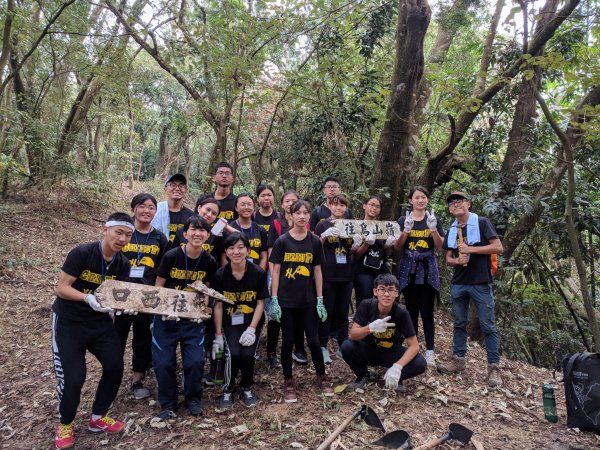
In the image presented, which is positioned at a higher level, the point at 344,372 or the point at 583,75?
the point at 583,75

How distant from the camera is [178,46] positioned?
8281mm

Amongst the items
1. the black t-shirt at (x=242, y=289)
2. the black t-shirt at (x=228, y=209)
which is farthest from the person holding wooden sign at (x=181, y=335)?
the black t-shirt at (x=228, y=209)

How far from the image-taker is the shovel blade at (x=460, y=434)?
3547 millimetres

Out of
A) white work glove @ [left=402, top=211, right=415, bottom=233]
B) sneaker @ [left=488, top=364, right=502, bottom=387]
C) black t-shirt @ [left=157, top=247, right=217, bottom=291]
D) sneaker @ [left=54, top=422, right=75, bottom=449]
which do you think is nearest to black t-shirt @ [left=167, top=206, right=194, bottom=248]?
black t-shirt @ [left=157, top=247, right=217, bottom=291]

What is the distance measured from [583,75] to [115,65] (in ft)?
30.1

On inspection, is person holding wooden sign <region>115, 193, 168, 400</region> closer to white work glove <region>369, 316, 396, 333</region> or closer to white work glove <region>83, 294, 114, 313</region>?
white work glove <region>83, 294, 114, 313</region>

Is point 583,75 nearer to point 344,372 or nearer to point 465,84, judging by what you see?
point 465,84

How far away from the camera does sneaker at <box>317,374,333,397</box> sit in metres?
4.35

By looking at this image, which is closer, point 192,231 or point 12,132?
point 192,231

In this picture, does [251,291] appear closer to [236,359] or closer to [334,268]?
[236,359]

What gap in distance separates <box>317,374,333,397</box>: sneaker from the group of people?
0.01 metres

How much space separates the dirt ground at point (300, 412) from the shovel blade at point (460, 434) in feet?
0.29

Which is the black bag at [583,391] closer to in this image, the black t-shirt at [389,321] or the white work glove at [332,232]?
the black t-shirt at [389,321]

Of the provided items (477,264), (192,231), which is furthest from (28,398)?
(477,264)
